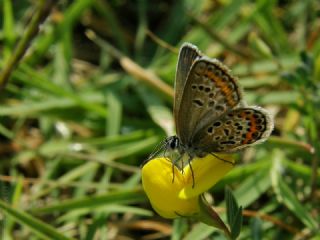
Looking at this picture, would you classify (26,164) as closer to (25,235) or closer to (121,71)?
(25,235)

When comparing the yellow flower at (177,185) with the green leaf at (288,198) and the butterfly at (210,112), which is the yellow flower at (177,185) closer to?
the butterfly at (210,112)

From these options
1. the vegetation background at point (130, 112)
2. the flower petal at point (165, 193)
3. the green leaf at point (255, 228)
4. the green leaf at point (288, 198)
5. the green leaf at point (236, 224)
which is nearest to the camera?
the green leaf at point (236, 224)

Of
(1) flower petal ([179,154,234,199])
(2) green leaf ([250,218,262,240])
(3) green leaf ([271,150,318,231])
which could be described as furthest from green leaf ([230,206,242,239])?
(3) green leaf ([271,150,318,231])

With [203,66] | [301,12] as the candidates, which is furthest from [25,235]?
[301,12]

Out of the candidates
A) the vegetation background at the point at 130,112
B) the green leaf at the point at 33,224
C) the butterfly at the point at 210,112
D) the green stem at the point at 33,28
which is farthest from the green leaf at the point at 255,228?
the green stem at the point at 33,28

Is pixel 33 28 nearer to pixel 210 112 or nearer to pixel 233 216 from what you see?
pixel 210 112

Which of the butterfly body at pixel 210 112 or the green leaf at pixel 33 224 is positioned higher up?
the green leaf at pixel 33 224

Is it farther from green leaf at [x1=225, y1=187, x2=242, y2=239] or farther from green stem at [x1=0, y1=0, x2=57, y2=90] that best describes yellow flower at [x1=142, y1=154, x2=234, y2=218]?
green stem at [x1=0, y1=0, x2=57, y2=90]
